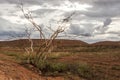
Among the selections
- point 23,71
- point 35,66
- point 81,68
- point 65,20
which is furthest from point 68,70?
point 23,71

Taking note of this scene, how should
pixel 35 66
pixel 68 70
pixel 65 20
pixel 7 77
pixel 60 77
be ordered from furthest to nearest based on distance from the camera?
pixel 65 20 → pixel 68 70 → pixel 35 66 → pixel 60 77 → pixel 7 77

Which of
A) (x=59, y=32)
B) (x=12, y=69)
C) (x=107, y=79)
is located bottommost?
(x=107, y=79)

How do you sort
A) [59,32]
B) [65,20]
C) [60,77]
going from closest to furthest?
[60,77]
[59,32]
[65,20]

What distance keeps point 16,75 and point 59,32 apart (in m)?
7.78

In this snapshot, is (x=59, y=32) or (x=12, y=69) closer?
(x=12, y=69)

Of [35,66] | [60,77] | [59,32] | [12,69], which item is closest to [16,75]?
[12,69]

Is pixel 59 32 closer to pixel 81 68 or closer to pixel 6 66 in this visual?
pixel 81 68

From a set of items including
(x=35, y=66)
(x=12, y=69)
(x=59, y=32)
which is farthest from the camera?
(x=59, y=32)

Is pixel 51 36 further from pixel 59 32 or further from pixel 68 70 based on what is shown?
pixel 68 70

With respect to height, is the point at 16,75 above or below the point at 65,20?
below

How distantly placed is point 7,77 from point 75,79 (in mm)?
4934

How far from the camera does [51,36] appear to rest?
20.2 meters

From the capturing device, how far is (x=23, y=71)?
44.5 feet

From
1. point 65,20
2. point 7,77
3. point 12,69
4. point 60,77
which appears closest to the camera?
point 7,77
